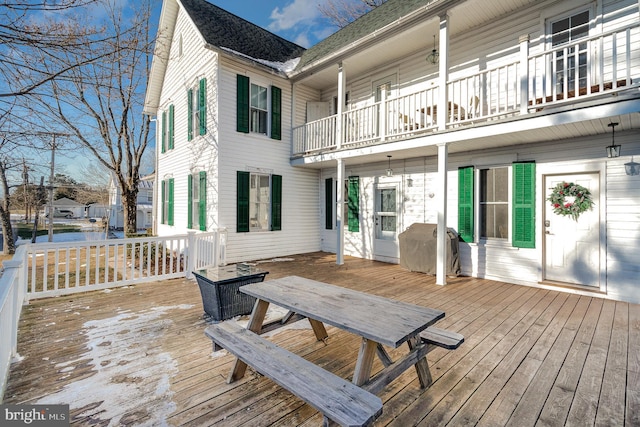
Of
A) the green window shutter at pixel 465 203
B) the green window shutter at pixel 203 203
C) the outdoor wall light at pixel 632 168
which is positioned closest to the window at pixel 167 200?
the green window shutter at pixel 203 203

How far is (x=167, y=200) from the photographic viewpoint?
1077cm

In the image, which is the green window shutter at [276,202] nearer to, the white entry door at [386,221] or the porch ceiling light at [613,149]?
the white entry door at [386,221]

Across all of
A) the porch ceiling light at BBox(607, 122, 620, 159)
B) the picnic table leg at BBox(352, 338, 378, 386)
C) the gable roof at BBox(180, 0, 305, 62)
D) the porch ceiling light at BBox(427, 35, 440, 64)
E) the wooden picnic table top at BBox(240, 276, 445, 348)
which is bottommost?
the picnic table leg at BBox(352, 338, 378, 386)

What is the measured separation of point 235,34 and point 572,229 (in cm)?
973

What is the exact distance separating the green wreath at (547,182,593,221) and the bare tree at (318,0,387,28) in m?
12.2

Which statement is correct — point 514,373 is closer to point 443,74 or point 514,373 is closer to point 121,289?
point 443,74

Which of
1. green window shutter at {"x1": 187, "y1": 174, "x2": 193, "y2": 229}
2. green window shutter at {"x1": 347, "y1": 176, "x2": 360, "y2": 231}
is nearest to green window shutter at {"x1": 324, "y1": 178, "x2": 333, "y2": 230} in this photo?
green window shutter at {"x1": 347, "y1": 176, "x2": 360, "y2": 231}

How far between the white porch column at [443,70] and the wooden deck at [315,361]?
3483 mm

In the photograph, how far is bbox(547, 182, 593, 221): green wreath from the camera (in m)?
5.05

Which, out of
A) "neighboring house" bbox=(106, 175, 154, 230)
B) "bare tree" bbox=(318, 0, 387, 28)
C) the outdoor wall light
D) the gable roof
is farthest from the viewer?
"neighboring house" bbox=(106, 175, 154, 230)

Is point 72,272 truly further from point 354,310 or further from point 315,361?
point 354,310

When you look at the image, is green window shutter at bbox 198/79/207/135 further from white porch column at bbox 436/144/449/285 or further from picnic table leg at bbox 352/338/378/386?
picnic table leg at bbox 352/338/378/386

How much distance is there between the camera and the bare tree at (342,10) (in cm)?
1364

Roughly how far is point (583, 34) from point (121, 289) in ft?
30.6
